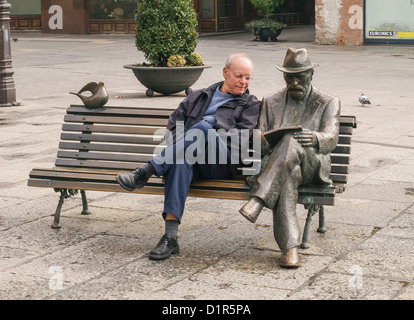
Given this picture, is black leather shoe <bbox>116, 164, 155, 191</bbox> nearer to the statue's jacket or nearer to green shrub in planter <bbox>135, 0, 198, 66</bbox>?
the statue's jacket

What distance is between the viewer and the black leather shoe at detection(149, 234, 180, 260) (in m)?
5.27

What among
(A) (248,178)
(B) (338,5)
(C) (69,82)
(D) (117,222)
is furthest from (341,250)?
(B) (338,5)

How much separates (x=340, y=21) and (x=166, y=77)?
435 inches

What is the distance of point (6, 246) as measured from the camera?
5605mm

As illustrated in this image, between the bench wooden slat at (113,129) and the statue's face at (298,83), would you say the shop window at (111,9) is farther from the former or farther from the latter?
the statue's face at (298,83)

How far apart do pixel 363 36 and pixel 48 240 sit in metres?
18.9

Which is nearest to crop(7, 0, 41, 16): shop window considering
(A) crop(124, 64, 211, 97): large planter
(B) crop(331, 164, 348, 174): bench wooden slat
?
(A) crop(124, 64, 211, 97): large planter

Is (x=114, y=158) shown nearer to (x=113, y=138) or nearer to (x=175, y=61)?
(x=113, y=138)

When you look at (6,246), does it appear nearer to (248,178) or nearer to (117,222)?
(117,222)

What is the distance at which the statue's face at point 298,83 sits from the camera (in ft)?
17.7

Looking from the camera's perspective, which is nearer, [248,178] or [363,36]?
[248,178]

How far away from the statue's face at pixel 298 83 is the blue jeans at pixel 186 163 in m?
0.60

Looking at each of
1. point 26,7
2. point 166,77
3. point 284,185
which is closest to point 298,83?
point 284,185

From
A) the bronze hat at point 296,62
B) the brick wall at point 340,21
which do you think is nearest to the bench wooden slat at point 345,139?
the bronze hat at point 296,62
